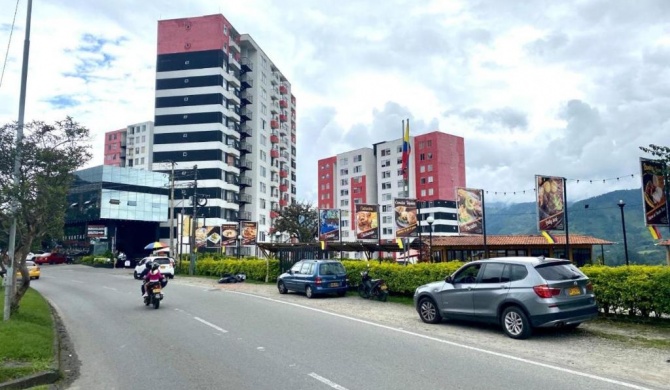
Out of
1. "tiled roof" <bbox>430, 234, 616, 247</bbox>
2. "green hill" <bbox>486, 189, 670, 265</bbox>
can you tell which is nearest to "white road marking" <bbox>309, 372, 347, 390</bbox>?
"tiled roof" <bbox>430, 234, 616, 247</bbox>

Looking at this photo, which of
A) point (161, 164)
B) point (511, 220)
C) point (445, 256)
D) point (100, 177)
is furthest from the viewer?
point (511, 220)

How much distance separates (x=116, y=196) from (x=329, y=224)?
141ft

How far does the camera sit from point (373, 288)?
1742 cm

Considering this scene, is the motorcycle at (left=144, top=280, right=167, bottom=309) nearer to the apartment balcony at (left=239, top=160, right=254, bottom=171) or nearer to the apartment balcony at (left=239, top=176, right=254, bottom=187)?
the apartment balcony at (left=239, top=176, right=254, bottom=187)

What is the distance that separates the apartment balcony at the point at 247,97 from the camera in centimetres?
8200

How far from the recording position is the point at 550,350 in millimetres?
8656

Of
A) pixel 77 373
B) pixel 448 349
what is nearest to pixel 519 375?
pixel 448 349

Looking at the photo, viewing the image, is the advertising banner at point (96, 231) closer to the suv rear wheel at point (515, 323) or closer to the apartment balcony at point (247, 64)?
the apartment balcony at point (247, 64)

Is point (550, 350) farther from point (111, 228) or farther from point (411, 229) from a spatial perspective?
point (111, 228)

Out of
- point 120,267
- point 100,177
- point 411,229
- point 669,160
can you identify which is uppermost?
point 100,177

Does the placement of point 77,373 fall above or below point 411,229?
below

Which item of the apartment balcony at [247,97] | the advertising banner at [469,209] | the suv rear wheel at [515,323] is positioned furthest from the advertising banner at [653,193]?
the apartment balcony at [247,97]

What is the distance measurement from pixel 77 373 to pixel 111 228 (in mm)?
64627

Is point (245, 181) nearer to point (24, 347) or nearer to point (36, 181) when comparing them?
point (36, 181)
